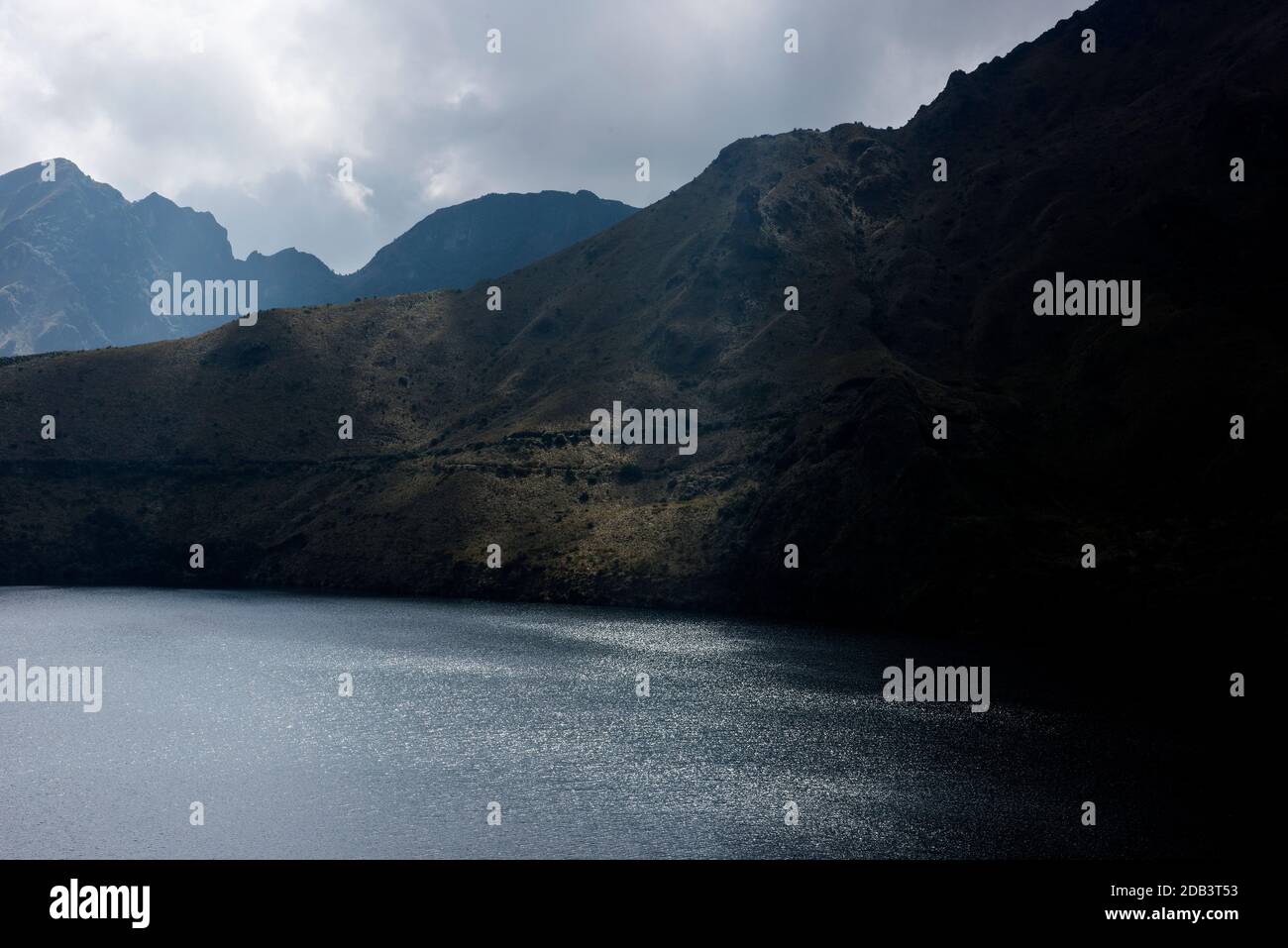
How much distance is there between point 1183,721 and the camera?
70188mm

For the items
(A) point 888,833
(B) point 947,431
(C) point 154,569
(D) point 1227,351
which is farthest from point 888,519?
(C) point 154,569

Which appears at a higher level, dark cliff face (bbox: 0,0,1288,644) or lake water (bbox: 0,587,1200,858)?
dark cliff face (bbox: 0,0,1288,644)

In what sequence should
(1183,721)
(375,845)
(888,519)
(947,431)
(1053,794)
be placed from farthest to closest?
(947,431) < (888,519) < (1183,721) < (1053,794) < (375,845)

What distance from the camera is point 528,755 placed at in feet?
199

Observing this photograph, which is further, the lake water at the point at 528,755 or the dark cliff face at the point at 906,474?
the dark cliff face at the point at 906,474

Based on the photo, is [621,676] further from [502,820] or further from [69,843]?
[69,843]

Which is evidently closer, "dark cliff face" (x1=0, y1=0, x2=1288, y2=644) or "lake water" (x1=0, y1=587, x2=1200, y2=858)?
"lake water" (x1=0, y1=587, x2=1200, y2=858)

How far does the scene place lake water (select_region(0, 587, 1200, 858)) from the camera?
4572cm

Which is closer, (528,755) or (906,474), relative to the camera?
(528,755)

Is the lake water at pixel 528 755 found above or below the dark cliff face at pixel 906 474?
below

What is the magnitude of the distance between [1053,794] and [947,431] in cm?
9390

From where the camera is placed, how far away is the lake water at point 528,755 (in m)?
45.7
